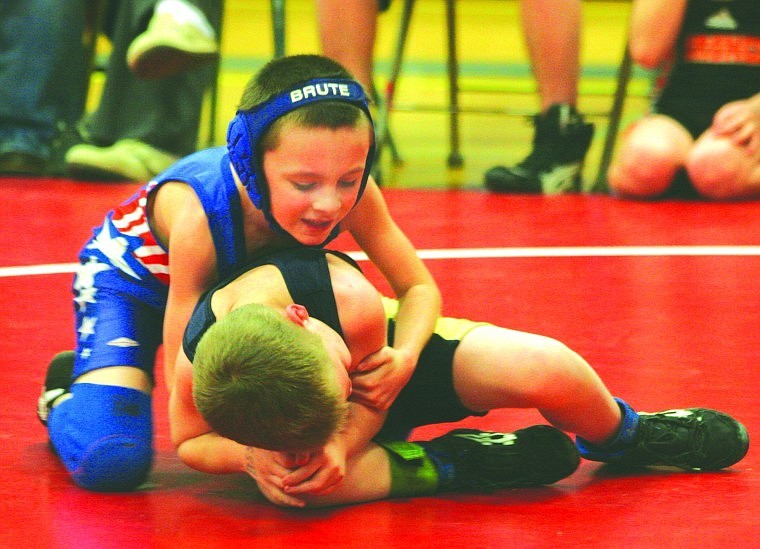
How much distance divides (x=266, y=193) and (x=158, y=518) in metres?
0.46

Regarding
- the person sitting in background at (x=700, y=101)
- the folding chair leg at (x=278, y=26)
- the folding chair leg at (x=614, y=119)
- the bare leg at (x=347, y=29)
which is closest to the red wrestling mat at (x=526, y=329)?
the person sitting in background at (x=700, y=101)

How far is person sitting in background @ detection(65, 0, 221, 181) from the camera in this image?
429 centimetres

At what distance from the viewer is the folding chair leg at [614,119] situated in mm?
4438

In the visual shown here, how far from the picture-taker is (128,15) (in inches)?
174

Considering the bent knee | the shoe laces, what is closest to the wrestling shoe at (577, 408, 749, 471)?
the shoe laces

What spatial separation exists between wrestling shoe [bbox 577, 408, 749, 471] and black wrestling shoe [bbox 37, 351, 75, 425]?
0.84 meters

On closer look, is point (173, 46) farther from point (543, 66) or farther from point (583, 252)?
point (583, 252)

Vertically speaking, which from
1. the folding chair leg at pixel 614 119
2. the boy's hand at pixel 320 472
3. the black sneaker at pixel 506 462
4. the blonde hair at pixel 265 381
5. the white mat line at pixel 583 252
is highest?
the folding chair leg at pixel 614 119

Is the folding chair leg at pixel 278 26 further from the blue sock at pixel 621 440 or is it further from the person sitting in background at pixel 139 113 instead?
the blue sock at pixel 621 440

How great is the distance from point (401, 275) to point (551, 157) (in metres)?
2.26

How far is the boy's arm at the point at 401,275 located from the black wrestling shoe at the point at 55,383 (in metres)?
0.54

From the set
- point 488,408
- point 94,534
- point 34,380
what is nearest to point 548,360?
point 488,408

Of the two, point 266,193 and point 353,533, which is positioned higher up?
point 266,193

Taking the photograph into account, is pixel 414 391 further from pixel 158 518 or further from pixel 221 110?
pixel 221 110
